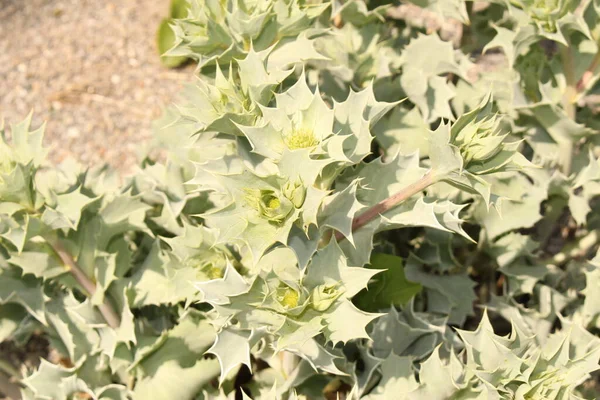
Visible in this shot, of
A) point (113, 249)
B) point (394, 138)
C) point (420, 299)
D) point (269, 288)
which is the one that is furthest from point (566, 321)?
point (113, 249)

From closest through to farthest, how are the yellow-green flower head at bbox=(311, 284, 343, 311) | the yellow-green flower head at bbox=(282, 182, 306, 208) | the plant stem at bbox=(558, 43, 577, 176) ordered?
the yellow-green flower head at bbox=(282, 182, 306, 208) → the yellow-green flower head at bbox=(311, 284, 343, 311) → the plant stem at bbox=(558, 43, 577, 176)

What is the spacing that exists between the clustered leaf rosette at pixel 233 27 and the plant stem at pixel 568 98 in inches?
24.1

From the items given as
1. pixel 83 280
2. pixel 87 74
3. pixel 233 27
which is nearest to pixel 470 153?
pixel 233 27

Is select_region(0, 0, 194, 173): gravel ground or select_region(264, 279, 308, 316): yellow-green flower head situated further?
select_region(0, 0, 194, 173): gravel ground

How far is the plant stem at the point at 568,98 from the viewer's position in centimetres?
145

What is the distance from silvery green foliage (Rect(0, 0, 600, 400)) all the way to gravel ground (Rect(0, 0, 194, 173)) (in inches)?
35.7

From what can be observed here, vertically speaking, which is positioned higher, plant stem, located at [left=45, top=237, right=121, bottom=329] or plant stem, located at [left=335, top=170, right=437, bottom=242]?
plant stem, located at [left=335, top=170, right=437, bottom=242]

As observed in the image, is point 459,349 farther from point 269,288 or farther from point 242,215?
point 242,215

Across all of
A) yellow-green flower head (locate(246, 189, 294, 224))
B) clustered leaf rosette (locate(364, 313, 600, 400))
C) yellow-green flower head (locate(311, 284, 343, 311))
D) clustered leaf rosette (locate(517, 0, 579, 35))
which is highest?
yellow-green flower head (locate(246, 189, 294, 224))

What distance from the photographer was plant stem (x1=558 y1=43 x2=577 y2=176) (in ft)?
4.76

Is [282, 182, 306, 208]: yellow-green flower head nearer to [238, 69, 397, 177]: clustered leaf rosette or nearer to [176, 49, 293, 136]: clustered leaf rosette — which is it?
[238, 69, 397, 177]: clustered leaf rosette

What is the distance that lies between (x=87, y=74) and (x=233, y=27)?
1.66 meters

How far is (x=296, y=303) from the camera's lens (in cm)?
100

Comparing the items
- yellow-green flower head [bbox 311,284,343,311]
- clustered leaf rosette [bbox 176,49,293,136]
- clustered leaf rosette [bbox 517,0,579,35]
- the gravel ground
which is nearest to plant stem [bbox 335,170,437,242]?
yellow-green flower head [bbox 311,284,343,311]
